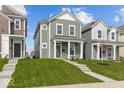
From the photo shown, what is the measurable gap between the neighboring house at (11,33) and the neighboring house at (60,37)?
9.51ft

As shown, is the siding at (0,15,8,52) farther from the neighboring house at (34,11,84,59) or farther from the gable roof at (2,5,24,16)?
the neighboring house at (34,11,84,59)

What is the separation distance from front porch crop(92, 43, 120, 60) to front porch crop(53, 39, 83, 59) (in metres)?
2.78

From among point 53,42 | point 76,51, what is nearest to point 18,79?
point 53,42

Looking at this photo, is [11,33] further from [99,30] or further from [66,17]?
[99,30]

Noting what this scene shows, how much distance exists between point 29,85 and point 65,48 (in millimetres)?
23166

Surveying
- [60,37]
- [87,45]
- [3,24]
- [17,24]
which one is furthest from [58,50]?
[3,24]

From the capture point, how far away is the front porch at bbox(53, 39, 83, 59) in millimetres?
37156

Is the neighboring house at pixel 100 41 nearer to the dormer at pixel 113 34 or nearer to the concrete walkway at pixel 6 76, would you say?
the dormer at pixel 113 34

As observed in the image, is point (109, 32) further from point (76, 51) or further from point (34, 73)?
point (34, 73)

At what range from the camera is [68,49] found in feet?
121

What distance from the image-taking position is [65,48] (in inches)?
1508

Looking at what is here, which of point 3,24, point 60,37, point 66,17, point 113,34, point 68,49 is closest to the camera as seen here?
point 3,24

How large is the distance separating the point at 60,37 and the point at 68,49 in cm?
192

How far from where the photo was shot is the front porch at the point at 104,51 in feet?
132
